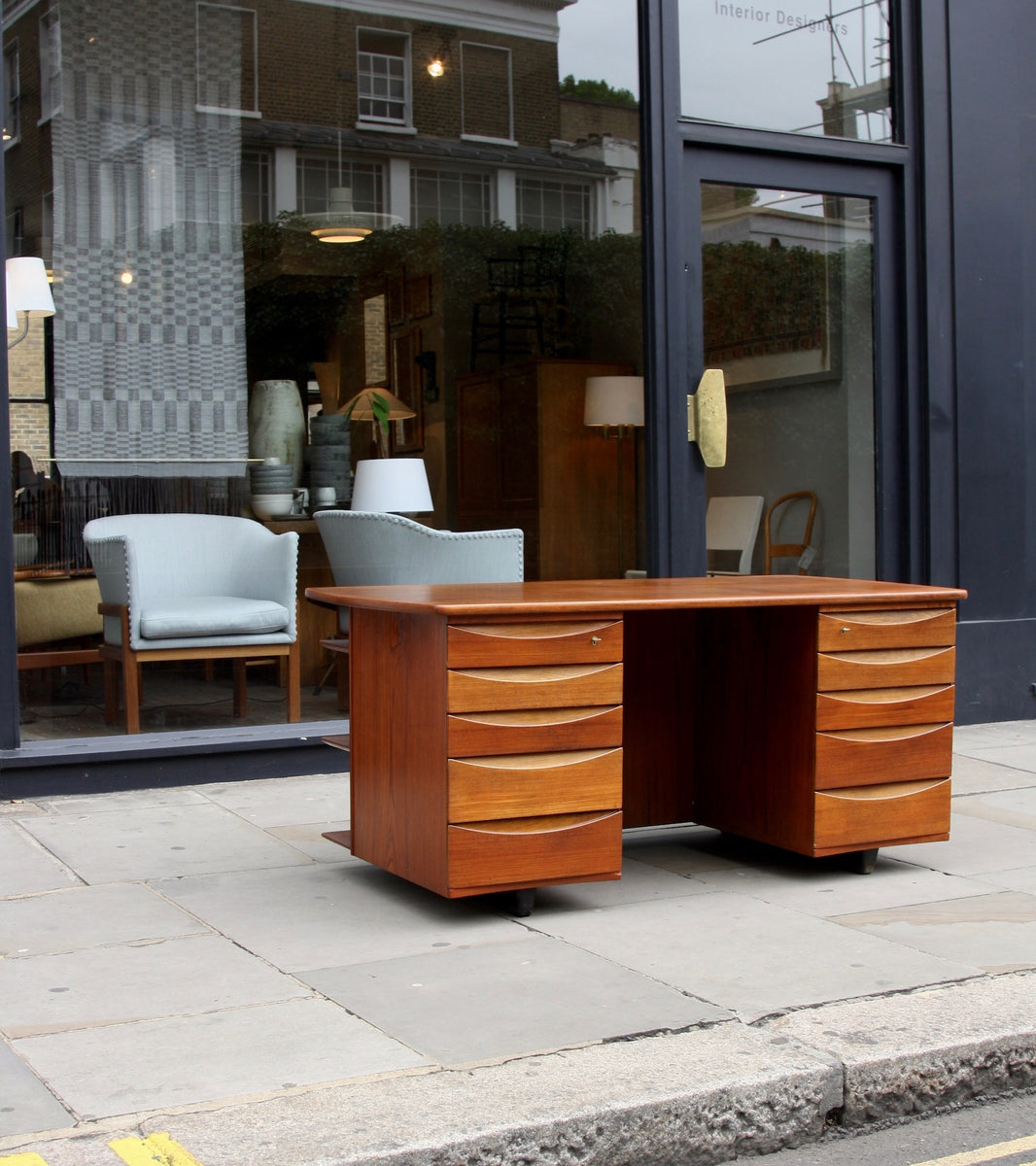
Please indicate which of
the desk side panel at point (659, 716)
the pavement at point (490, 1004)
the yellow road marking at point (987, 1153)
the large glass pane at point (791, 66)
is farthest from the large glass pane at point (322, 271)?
the yellow road marking at point (987, 1153)

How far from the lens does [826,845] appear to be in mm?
4512

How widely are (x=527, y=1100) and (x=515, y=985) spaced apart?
74 cm

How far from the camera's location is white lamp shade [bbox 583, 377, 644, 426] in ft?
23.5

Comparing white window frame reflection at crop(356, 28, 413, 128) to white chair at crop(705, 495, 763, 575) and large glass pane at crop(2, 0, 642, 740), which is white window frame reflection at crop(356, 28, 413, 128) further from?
white chair at crop(705, 495, 763, 575)

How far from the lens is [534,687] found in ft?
13.3

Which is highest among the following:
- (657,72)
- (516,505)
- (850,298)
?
(657,72)

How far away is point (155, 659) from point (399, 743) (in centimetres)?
260

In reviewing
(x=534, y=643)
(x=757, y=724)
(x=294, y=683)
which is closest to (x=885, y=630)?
(x=757, y=724)

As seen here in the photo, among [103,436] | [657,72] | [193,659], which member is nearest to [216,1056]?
[193,659]

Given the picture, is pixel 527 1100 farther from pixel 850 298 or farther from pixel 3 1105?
pixel 850 298

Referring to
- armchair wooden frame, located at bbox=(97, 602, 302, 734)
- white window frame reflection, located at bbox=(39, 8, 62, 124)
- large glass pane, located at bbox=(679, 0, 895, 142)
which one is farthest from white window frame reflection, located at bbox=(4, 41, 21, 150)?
large glass pane, located at bbox=(679, 0, 895, 142)

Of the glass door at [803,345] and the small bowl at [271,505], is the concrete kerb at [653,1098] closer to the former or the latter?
the glass door at [803,345]

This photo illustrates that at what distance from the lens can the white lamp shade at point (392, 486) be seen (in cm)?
714

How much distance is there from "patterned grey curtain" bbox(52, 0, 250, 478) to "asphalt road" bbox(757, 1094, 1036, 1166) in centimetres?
486
